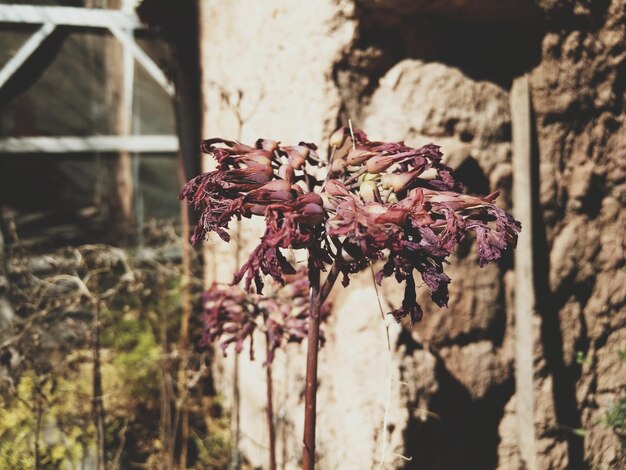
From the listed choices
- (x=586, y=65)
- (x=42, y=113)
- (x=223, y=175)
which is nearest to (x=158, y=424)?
(x=42, y=113)

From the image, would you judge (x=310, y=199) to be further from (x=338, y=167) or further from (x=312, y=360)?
(x=312, y=360)

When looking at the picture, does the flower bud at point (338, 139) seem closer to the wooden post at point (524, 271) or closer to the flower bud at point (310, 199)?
the flower bud at point (310, 199)

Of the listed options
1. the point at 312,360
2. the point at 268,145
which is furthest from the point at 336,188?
the point at 312,360

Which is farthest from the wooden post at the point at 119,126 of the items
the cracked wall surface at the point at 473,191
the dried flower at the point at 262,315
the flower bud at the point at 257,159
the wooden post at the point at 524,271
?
the flower bud at the point at 257,159

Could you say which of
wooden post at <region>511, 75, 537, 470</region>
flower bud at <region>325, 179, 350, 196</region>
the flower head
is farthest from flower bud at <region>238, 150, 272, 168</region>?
wooden post at <region>511, 75, 537, 470</region>

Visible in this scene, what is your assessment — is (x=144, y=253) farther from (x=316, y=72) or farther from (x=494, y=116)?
(x=494, y=116)

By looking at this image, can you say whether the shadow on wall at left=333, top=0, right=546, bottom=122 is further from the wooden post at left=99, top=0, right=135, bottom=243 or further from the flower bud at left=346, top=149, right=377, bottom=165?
the wooden post at left=99, top=0, right=135, bottom=243

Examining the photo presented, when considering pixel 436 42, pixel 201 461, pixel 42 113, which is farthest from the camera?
pixel 42 113
